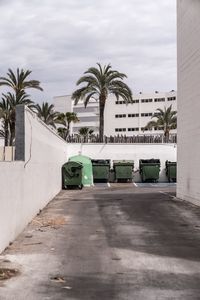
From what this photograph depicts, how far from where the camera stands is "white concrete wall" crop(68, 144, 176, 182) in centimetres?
4412

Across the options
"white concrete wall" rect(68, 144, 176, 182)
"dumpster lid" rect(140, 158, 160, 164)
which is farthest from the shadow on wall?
"white concrete wall" rect(68, 144, 176, 182)

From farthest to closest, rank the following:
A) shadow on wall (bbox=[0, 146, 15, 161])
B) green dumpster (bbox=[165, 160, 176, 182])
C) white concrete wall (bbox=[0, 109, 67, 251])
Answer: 1. green dumpster (bbox=[165, 160, 176, 182])
2. shadow on wall (bbox=[0, 146, 15, 161])
3. white concrete wall (bbox=[0, 109, 67, 251])

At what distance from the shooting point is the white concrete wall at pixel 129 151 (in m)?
44.1

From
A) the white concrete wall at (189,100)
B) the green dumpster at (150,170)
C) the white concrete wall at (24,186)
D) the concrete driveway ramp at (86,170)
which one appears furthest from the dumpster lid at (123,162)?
the white concrete wall at (24,186)

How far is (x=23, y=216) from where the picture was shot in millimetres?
13461

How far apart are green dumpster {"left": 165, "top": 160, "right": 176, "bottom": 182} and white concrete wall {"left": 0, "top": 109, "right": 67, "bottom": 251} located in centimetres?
2252

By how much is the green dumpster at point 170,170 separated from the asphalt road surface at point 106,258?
2527 centimetres

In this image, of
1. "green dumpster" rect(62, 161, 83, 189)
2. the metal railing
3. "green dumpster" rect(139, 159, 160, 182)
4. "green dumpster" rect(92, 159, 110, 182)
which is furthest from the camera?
the metal railing

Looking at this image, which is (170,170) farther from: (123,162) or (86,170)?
(86,170)

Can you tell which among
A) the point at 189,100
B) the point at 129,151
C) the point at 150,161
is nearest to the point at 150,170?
the point at 150,161

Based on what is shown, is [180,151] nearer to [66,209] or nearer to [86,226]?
[66,209]

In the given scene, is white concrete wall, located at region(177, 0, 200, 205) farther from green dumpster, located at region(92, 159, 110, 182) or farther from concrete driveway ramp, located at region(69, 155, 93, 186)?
green dumpster, located at region(92, 159, 110, 182)

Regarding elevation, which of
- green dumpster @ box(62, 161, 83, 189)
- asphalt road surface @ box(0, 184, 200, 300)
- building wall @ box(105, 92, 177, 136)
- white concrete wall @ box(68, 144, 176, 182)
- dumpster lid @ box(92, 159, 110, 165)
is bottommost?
asphalt road surface @ box(0, 184, 200, 300)

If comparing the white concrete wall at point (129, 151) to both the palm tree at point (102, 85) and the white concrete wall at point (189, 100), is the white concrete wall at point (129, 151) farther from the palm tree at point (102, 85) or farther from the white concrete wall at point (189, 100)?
the white concrete wall at point (189, 100)
